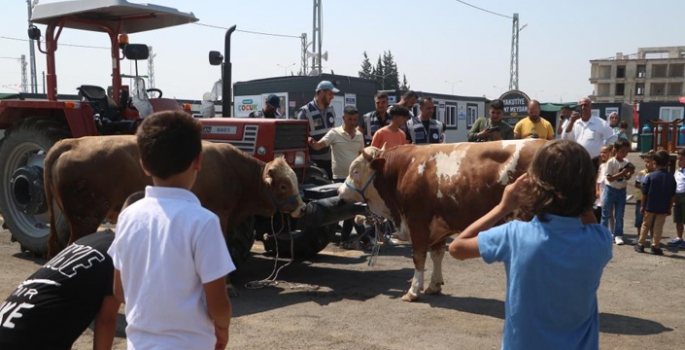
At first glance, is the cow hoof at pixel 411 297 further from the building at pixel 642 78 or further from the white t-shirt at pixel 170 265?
the building at pixel 642 78

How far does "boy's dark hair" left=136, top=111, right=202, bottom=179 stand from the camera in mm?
2256

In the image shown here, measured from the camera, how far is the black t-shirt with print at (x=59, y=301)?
274 centimetres

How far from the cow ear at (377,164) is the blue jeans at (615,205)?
420 centimetres

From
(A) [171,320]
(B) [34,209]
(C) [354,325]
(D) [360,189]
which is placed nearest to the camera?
(A) [171,320]

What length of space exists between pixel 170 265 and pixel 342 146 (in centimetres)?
576

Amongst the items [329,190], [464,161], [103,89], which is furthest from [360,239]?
[103,89]

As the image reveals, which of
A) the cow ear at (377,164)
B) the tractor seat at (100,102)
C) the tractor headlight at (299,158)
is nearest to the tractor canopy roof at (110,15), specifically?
the tractor seat at (100,102)

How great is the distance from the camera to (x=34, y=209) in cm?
736

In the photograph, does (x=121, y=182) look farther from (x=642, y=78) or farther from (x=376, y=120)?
(x=642, y=78)

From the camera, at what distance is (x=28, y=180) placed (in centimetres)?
736

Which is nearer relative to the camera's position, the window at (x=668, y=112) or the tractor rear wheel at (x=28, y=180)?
the tractor rear wheel at (x=28, y=180)

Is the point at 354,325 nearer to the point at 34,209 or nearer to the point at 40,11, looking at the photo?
the point at 34,209

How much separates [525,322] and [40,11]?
23.2 feet

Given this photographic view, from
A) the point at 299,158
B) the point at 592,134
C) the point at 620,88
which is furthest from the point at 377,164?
the point at 620,88
